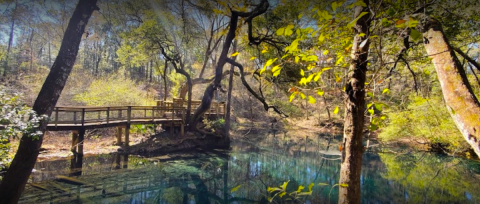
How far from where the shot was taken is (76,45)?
3.98 meters

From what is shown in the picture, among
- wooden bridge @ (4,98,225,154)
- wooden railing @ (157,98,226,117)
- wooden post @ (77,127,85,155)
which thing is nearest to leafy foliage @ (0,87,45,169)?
wooden bridge @ (4,98,225,154)

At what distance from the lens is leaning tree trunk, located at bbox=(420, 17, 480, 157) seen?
1.27 m

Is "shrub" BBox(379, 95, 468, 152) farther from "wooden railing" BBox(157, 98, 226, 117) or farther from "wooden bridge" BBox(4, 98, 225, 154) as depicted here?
"wooden bridge" BBox(4, 98, 225, 154)

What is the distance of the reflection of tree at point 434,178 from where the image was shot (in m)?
8.08

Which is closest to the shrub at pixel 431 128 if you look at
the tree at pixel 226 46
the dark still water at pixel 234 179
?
the dark still water at pixel 234 179

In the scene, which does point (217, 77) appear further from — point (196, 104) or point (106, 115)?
point (106, 115)

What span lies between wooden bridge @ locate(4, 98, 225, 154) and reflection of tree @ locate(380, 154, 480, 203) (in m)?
11.0

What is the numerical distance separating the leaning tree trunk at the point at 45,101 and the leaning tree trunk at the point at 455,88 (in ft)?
15.6

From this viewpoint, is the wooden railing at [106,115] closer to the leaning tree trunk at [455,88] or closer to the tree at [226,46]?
the tree at [226,46]

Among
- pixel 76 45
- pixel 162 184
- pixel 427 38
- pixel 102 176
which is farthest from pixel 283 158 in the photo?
pixel 427 38

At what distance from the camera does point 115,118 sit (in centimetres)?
1227

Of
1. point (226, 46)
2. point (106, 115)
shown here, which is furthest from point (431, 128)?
point (106, 115)

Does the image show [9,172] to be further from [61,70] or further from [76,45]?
[76,45]

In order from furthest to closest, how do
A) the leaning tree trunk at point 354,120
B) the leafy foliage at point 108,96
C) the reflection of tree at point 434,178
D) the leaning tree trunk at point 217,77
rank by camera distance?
the leafy foliage at point 108,96, the leaning tree trunk at point 217,77, the reflection of tree at point 434,178, the leaning tree trunk at point 354,120
